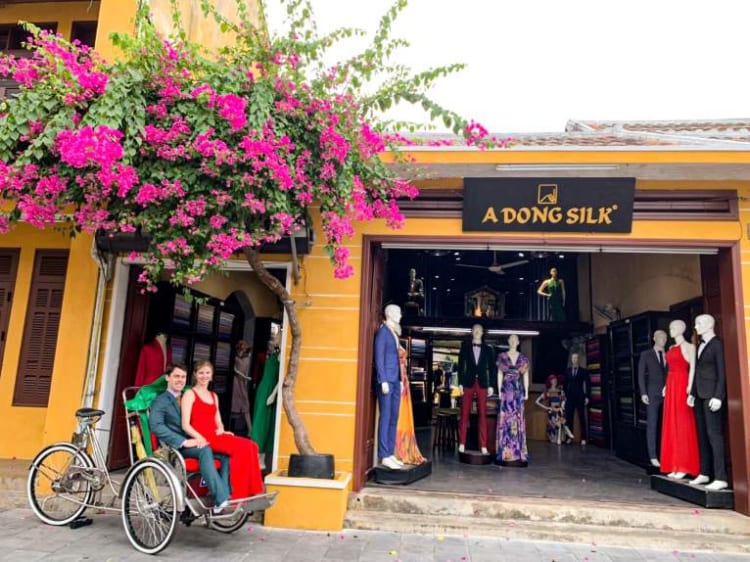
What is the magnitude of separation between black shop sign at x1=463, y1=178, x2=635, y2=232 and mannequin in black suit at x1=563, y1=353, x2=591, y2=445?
16.4 feet

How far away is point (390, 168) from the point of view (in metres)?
5.07

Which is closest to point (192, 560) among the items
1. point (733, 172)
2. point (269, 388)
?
point (269, 388)

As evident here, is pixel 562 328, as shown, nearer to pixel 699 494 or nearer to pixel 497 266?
pixel 497 266

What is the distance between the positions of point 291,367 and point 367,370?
0.87 metres

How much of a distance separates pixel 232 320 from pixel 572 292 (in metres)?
6.75

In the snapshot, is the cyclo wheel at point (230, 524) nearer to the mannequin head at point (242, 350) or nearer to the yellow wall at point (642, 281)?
the mannequin head at point (242, 350)

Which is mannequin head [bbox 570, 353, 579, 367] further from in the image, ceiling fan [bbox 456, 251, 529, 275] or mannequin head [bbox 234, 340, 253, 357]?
mannequin head [bbox 234, 340, 253, 357]

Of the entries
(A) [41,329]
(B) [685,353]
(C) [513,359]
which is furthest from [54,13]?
(B) [685,353]

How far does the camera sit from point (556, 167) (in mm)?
4930

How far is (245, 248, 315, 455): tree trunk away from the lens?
4.57 meters

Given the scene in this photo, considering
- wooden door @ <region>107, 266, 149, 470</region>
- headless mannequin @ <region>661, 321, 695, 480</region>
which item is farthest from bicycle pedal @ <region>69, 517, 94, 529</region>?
A: headless mannequin @ <region>661, 321, 695, 480</region>

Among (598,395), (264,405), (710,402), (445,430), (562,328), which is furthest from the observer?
(562,328)

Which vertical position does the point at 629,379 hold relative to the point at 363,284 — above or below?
below

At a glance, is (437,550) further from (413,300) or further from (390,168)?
(413,300)
